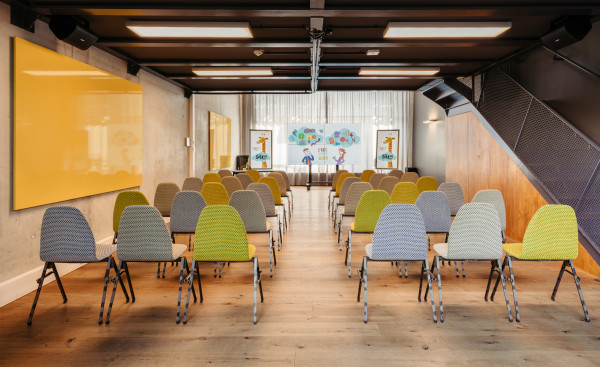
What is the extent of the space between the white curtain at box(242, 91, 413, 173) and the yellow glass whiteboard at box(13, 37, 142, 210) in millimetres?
10189

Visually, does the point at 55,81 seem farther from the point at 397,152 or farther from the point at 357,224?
the point at 397,152

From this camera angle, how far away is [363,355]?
2832 millimetres

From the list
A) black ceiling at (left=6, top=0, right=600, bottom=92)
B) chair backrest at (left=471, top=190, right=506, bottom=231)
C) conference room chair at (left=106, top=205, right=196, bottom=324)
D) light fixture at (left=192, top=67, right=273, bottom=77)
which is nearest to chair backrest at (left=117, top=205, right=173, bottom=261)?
conference room chair at (left=106, top=205, right=196, bottom=324)

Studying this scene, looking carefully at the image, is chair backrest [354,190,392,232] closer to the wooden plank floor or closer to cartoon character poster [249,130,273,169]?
the wooden plank floor

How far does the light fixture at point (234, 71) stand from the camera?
301 inches

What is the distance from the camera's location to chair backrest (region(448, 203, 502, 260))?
11.1 ft

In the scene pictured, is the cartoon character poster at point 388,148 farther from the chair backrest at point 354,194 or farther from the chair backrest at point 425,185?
the chair backrest at point 354,194

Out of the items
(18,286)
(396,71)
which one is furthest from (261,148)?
(18,286)

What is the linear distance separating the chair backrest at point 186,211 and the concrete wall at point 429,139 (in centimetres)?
891

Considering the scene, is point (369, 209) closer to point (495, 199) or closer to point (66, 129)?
point (495, 199)

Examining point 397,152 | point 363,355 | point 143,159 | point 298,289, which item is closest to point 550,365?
point 363,355

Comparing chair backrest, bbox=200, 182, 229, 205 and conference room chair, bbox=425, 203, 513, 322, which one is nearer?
conference room chair, bbox=425, 203, 513, 322

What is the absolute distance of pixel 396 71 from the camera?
7.90 meters

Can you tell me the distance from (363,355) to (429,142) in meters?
11.9
